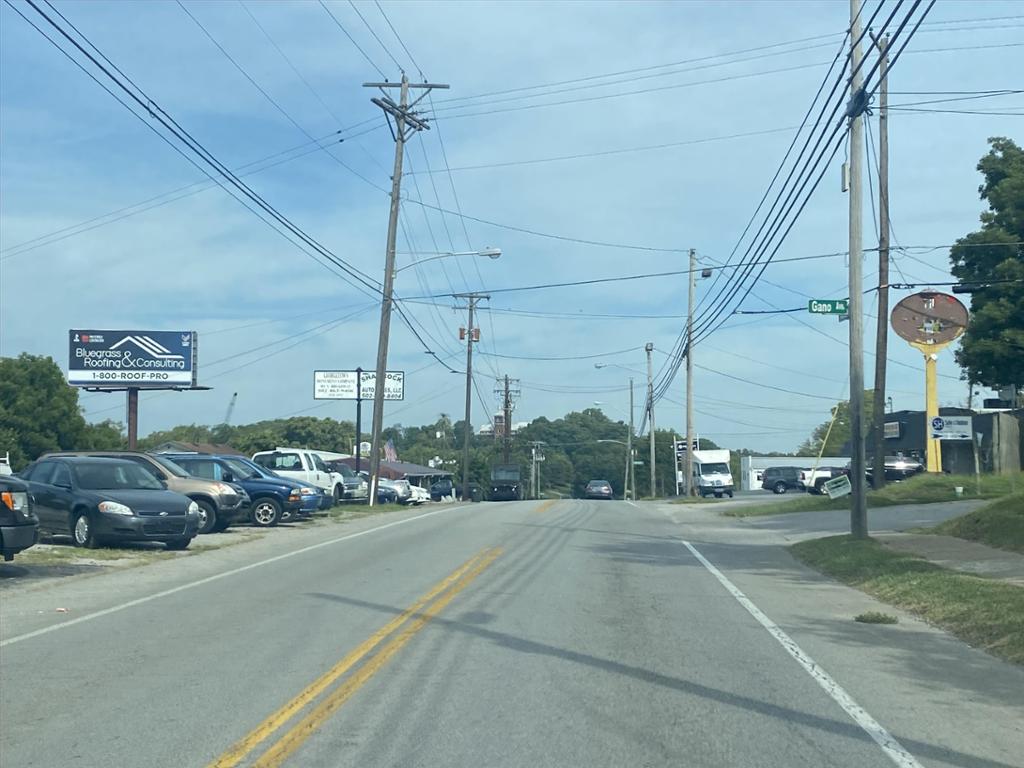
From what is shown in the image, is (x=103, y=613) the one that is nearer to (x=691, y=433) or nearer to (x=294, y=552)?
(x=294, y=552)

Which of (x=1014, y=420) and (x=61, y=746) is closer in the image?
(x=61, y=746)

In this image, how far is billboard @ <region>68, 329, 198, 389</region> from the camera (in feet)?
173

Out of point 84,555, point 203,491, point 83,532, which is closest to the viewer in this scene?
point 84,555

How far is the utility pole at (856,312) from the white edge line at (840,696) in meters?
7.64

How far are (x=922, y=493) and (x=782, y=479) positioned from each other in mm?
28951

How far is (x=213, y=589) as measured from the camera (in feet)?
49.8

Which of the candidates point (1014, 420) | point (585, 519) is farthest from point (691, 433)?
point (585, 519)

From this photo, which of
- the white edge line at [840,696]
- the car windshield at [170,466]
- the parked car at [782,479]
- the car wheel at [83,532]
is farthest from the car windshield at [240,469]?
the parked car at [782,479]

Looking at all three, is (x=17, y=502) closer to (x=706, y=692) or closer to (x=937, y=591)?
(x=706, y=692)

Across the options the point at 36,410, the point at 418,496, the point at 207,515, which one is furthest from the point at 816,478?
the point at 36,410

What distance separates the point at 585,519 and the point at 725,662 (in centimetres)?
2175

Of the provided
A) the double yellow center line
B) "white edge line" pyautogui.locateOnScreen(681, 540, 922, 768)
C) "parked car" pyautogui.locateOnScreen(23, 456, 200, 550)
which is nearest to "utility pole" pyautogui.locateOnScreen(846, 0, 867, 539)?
"white edge line" pyautogui.locateOnScreen(681, 540, 922, 768)

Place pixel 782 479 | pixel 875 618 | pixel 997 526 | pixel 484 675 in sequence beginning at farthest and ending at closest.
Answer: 1. pixel 782 479
2. pixel 997 526
3. pixel 875 618
4. pixel 484 675

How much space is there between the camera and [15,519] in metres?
14.2
